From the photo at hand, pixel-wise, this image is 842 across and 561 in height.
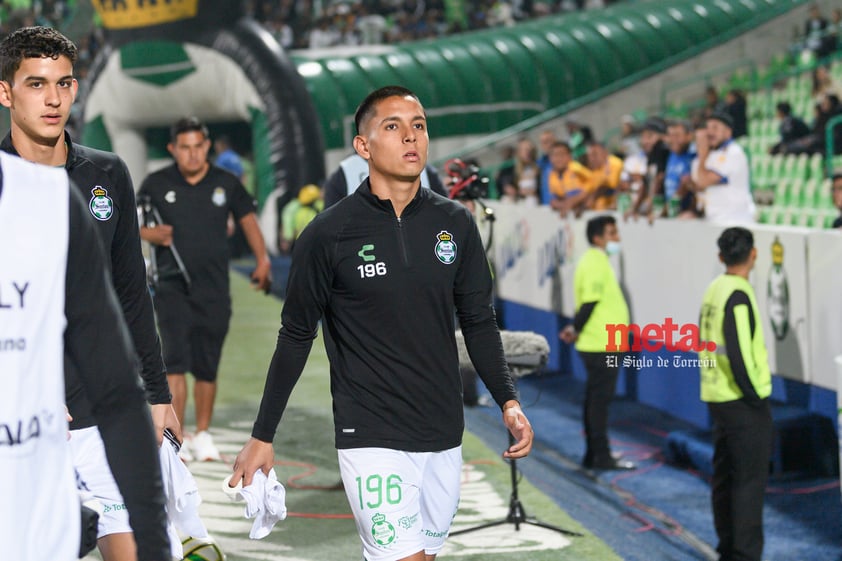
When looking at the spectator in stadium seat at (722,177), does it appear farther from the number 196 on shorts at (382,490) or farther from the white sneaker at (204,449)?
the number 196 on shorts at (382,490)

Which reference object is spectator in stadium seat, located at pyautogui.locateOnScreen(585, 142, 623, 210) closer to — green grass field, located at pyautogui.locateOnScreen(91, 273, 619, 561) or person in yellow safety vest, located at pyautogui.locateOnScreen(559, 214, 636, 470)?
person in yellow safety vest, located at pyautogui.locateOnScreen(559, 214, 636, 470)

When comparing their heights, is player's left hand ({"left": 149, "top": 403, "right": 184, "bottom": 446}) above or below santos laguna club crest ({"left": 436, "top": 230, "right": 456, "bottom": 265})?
below

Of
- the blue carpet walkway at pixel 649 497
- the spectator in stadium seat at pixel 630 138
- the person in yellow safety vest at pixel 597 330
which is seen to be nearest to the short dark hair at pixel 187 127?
the blue carpet walkway at pixel 649 497

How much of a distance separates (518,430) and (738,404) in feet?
9.71

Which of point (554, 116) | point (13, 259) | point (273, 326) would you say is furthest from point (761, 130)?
point (13, 259)

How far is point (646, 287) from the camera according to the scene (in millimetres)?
10969

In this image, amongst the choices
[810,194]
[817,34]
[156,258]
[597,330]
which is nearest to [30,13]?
[817,34]

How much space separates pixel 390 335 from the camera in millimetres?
4117

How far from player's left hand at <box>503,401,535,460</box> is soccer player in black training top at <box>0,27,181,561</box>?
1.06m

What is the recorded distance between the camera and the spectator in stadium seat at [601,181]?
12742 millimetres

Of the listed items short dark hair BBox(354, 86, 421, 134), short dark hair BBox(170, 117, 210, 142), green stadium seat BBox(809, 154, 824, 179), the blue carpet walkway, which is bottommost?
the blue carpet walkway

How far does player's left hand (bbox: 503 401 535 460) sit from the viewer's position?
4.06 m

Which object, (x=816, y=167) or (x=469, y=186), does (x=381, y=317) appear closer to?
(x=469, y=186)

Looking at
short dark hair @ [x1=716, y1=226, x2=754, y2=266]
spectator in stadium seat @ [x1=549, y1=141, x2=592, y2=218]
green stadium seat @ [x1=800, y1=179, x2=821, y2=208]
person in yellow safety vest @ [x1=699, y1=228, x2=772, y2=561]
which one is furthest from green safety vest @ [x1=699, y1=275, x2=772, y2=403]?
green stadium seat @ [x1=800, y1=179, x2=821, y2=208]
